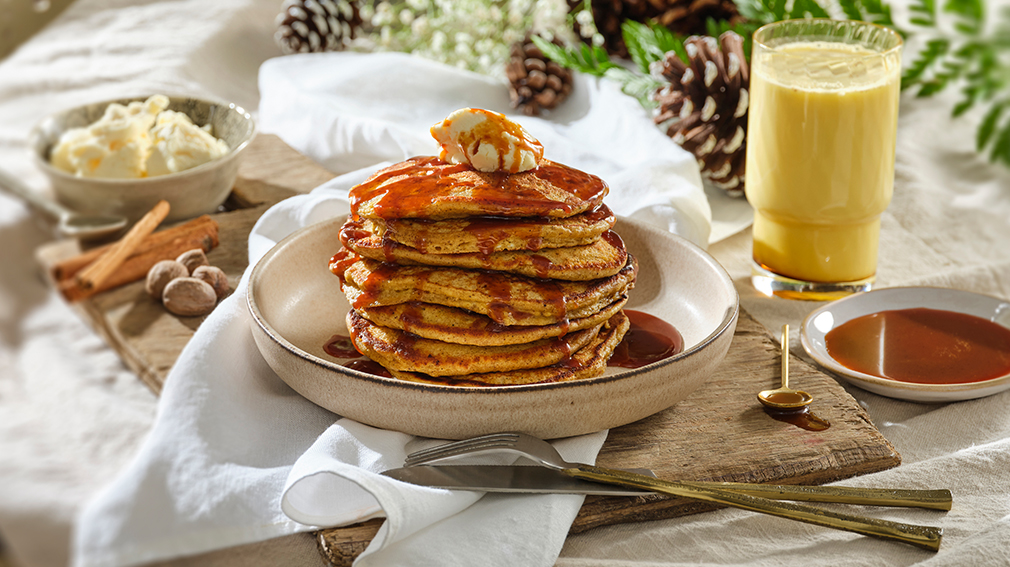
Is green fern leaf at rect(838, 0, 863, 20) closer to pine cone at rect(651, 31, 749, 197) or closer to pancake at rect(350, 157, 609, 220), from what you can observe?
pine cone at rect(651, 31, 749, 197)

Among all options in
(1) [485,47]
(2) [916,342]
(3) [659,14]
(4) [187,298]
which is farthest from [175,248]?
(3) [659,14]

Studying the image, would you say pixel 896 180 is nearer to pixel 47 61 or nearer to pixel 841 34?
pixel 841 34

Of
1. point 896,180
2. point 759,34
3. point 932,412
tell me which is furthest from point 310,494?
point 896,180

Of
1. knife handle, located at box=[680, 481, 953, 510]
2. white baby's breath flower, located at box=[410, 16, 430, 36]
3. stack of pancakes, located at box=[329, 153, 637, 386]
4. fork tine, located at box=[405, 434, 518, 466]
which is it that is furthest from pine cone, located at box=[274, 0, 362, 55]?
knife handle, located at box=[680, 481, 953, 510]

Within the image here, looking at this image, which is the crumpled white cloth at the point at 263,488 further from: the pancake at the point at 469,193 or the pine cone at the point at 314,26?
the pine cone at the point at 314,26

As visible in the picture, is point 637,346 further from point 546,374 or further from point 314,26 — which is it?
point 314,26

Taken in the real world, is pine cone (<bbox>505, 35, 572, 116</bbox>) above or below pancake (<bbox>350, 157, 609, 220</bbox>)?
below

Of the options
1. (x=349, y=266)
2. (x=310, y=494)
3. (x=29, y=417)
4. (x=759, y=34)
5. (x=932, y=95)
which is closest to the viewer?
(x=29, y=417)
